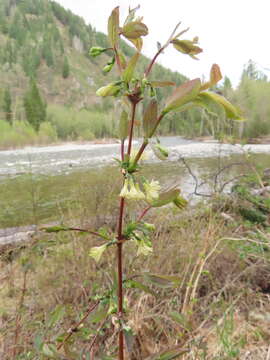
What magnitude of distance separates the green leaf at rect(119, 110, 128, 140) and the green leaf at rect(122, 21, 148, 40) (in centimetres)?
15

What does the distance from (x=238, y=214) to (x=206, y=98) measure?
281 centimetres

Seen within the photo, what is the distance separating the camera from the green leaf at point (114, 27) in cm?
49

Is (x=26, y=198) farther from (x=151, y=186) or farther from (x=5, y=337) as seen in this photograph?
(x=151, y=186)

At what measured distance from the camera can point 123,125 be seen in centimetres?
52

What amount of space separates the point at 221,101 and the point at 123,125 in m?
0.19

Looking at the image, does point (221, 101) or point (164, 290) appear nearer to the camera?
point (221, 101)

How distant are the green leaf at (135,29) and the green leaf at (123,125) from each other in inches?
5.8

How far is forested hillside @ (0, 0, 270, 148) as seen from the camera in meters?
25.9

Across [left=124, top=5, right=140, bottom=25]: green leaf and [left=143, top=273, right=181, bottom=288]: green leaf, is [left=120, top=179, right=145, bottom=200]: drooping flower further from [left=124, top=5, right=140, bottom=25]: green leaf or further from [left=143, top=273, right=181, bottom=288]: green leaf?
[left=124, top=5, right=140, bottom=25]: green leaf

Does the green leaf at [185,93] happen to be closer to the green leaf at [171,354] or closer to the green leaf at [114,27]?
the green leaf at [114,27]

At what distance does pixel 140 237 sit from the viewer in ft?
1.80

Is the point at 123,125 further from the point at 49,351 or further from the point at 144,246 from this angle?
the point at 49,351

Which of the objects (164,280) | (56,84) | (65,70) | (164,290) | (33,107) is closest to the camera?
(164,280)

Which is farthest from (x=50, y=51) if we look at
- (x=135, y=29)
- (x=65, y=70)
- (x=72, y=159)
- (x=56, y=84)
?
(x=135, y=29)
